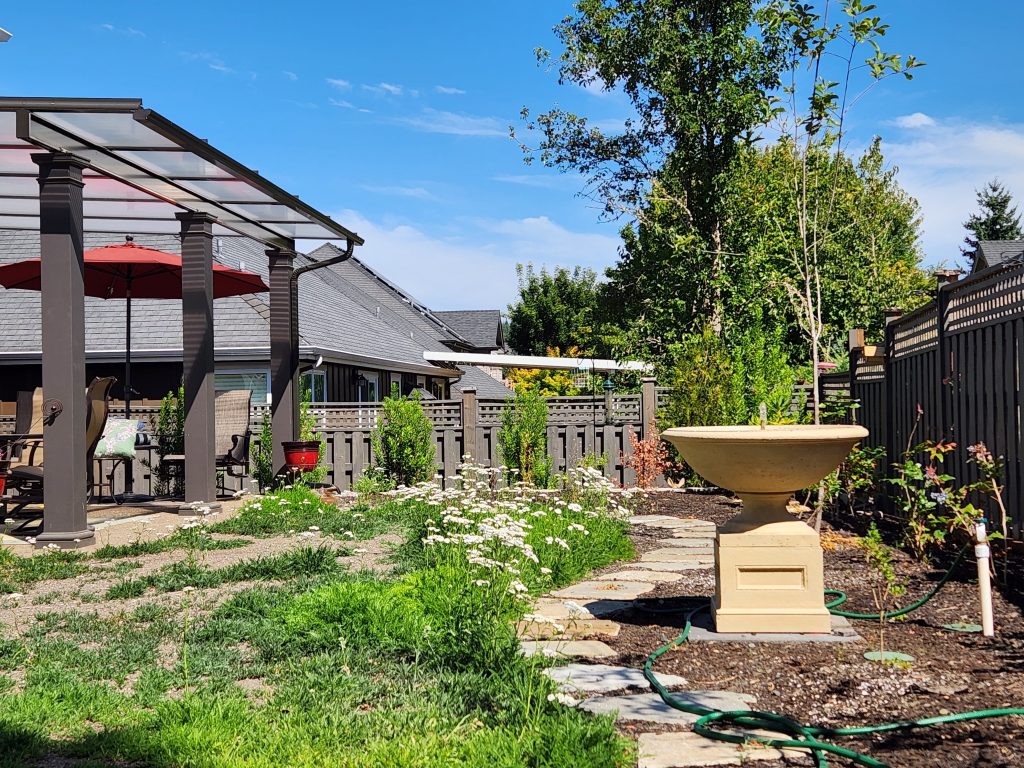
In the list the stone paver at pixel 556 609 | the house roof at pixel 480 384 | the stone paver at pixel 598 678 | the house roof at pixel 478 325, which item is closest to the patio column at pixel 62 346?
the stone paver at pixel 556 609

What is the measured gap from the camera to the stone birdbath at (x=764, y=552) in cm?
361

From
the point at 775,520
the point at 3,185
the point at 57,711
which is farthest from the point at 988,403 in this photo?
the point at 3,185

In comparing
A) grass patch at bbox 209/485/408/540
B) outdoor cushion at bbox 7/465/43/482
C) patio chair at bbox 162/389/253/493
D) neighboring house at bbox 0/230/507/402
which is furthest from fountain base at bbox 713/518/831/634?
neighboring house at bbox 0/230/507/402

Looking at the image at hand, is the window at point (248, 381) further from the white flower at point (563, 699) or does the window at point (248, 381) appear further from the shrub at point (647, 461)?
the white flower at point (563, 699)

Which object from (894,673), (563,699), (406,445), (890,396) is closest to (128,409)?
(406,445)

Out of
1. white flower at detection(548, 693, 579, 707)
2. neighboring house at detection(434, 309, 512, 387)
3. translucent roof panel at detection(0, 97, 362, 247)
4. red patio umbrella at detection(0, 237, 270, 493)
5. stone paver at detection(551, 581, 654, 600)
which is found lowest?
stone paver at detection(551, 581, 654, 600)

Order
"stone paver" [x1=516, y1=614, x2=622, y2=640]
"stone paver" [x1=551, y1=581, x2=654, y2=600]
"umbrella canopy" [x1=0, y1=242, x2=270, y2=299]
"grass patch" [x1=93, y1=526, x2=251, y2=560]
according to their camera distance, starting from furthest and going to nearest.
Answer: "umbrella canopy" [x1=0, y1=242, x2=270, y2=299] < "grass patch" [x1=93, y1=526, x2=251, y2=560] < "stone paver" [x1=551, y1=581, x2=654, y2=600] < "stone paver" [x1=516, y1=614, x2=622, y2=640]

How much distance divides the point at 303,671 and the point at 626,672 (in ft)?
3.80

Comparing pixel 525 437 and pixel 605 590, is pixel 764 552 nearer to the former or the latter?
pixel 605 590

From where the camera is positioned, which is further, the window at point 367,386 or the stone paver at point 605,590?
the window at point 367,386

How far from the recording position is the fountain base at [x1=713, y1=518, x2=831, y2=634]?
144 inches

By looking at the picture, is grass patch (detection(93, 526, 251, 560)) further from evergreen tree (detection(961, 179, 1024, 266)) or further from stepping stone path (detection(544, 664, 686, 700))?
evergreen tree (detection(961, 179, 1024, 266))

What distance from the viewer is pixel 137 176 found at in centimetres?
730

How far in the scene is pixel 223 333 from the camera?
1465 centimetres
